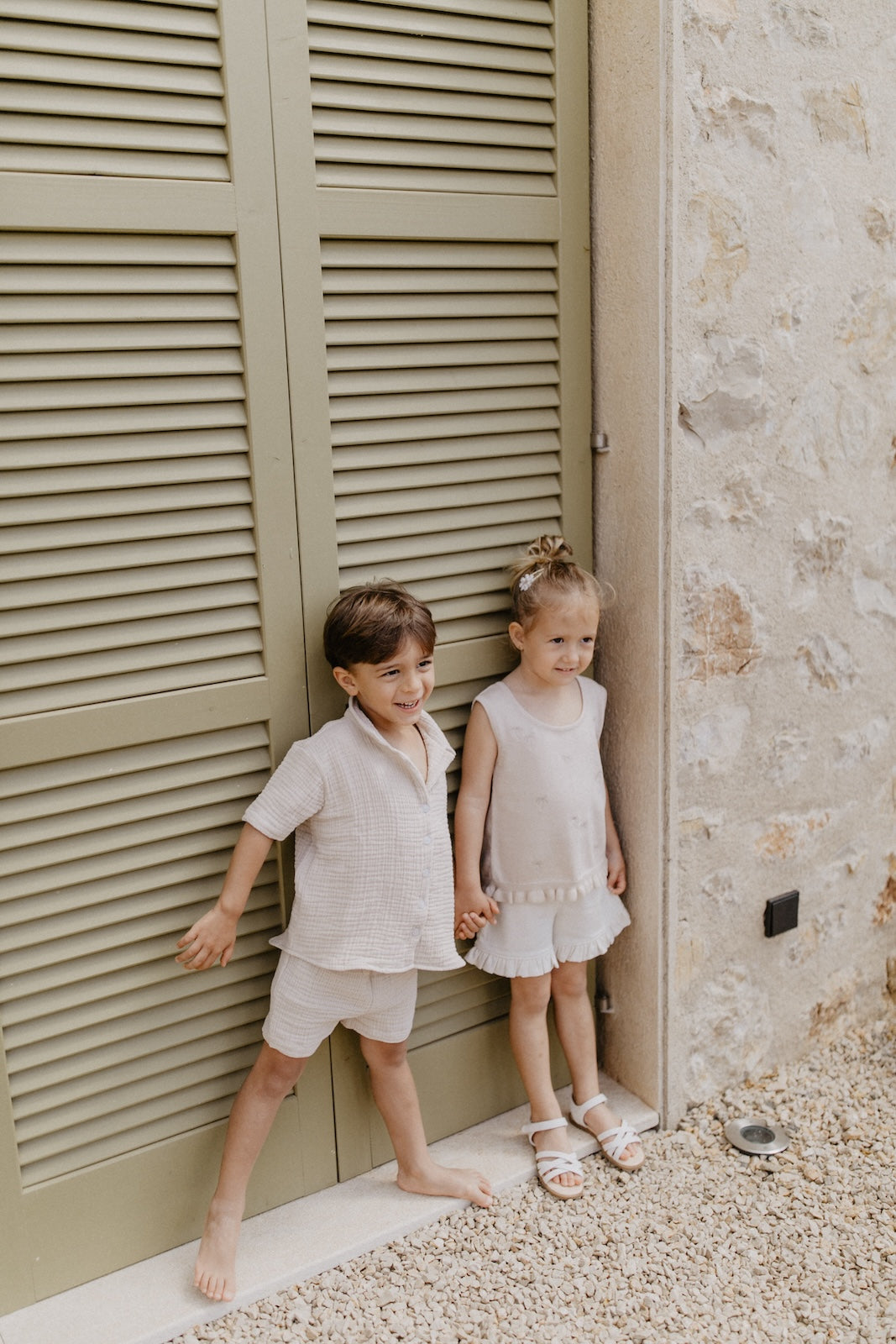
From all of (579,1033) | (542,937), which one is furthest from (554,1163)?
(542,937)

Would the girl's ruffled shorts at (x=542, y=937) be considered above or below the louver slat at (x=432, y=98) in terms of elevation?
below

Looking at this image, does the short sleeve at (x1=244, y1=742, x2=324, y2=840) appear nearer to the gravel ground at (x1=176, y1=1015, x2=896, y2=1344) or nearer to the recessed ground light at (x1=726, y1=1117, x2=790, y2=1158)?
the gravel ground at (x1=176, y1=1015, x2=896, y2=1344)

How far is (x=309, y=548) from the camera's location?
191 centimetres

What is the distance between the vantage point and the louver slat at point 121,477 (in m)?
1.66

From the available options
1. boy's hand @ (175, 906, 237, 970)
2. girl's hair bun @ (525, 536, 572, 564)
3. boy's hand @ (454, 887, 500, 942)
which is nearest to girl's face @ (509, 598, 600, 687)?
girl's hair bun @ (525, 536, 572, 564)

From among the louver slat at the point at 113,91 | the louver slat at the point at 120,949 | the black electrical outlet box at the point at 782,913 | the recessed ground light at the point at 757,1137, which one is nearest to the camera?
the louver slat at the point at 113,91

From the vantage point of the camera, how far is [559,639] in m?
2.05

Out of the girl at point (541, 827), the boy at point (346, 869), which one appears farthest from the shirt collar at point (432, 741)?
the girl at point (541, 827)

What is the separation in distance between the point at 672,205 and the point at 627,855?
1.25 metres

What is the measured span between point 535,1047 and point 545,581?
95 cm

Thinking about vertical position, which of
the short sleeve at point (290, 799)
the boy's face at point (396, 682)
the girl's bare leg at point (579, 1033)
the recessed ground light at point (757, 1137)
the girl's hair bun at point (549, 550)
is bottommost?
the recessed ground light at point (757, 1137)

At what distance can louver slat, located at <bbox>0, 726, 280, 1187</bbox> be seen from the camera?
1.77 m

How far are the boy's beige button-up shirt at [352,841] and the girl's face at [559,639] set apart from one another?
33cm

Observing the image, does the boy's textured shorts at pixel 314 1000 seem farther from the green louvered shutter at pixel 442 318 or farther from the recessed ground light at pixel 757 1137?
the recessed ground light at pixel 757 1137
